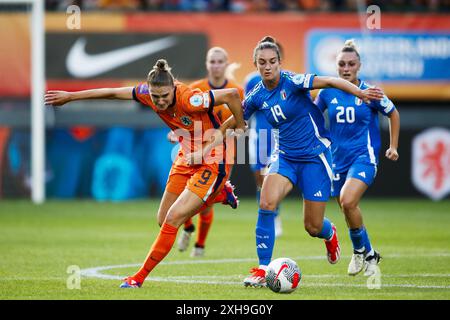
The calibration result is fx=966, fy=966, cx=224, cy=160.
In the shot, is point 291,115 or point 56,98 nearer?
point 56,98

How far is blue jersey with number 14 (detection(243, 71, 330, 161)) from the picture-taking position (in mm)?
9547

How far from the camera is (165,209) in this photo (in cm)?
1010

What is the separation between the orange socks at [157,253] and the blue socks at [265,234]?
0.89m

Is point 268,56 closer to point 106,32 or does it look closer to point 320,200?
point 320,200

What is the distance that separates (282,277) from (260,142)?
6.56 meters

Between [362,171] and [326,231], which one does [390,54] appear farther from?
[326,231]

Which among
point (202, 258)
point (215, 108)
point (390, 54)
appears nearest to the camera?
point (202, 258)

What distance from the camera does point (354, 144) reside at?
35.4 feet

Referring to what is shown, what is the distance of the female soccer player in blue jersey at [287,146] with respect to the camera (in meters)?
9.41

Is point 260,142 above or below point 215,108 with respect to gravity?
below

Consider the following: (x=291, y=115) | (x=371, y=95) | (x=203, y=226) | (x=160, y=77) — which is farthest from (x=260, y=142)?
(x=371, y=95)

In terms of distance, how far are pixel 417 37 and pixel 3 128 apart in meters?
9.40

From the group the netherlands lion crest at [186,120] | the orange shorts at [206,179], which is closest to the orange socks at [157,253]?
the orange shorts at [206,179]

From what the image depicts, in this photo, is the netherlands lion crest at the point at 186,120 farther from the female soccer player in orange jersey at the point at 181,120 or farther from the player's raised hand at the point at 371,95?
the player's raised hand at the point at 371,95
